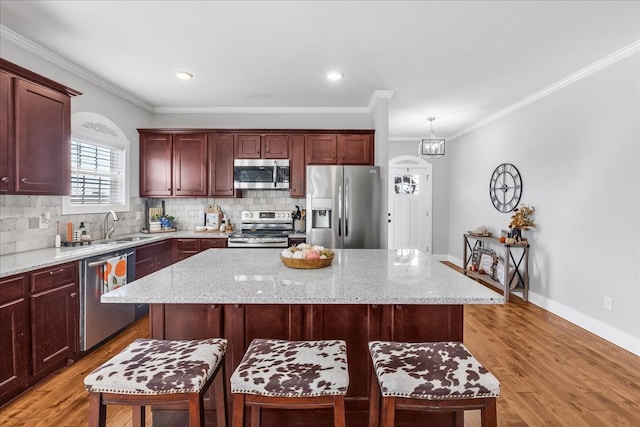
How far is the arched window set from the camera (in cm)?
342

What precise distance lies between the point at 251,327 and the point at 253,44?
239 cm

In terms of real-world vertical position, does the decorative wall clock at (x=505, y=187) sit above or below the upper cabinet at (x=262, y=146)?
below

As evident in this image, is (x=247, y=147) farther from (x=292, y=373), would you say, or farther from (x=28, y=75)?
(x=292, y=373)

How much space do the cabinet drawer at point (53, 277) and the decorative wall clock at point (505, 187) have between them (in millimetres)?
5164

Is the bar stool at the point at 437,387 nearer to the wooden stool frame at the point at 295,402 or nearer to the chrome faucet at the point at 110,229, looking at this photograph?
the wooden stool frame at the point at 295,402

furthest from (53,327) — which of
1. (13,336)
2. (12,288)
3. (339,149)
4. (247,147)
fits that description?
(339,149)

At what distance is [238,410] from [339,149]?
148 inches

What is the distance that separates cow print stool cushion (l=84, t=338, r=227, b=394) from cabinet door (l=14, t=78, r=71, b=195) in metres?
1.93

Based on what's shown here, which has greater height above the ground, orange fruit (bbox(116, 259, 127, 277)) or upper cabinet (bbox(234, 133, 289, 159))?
upper cabinet (bbox(234, 133, 289, 159))

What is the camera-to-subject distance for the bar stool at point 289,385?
115 centimetres

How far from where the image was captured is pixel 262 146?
15.0 feet

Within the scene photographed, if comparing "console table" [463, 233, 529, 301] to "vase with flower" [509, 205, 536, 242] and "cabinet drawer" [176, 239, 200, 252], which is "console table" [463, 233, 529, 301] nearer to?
"vase with flower" [509, 205, 536, 242]

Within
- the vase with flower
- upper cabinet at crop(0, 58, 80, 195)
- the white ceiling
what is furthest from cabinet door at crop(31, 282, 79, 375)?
the vase with flower

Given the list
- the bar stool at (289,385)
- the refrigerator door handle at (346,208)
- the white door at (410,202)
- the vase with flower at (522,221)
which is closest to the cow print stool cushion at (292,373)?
the bar stool at (289,385)
